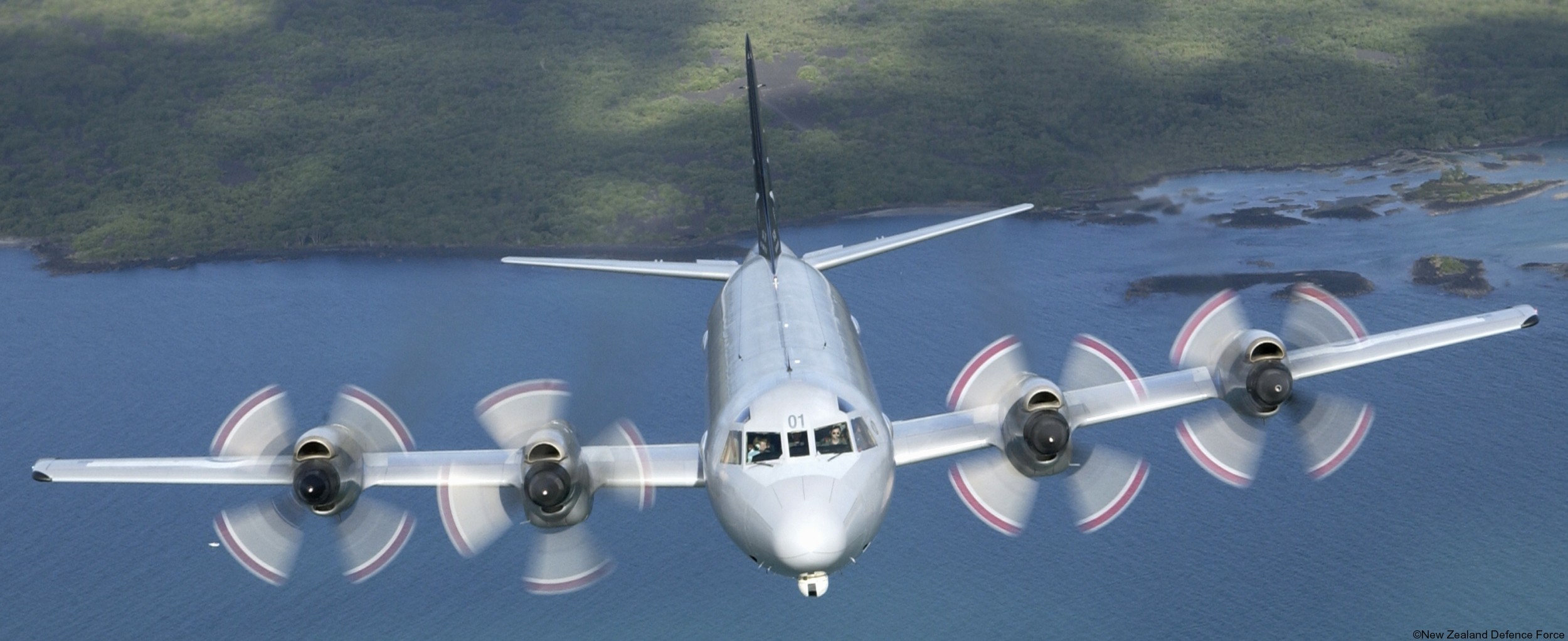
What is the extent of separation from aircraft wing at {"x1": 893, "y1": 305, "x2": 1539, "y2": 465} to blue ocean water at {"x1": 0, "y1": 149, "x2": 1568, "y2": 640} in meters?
34.6

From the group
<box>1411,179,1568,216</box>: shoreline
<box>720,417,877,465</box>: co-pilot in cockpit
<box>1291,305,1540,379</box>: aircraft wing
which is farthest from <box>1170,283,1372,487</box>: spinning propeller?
<box>1411,179,1568,216</box>: shoreline

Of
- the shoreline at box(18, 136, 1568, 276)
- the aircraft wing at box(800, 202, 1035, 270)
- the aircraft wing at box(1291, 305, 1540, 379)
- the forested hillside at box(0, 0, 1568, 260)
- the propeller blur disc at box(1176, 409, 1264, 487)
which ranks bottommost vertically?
the propeller blur disc at box(1176, 409, 1264, 487)

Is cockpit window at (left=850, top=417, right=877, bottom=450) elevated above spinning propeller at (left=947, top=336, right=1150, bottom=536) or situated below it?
below

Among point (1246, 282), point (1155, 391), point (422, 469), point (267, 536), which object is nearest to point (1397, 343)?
point (1155, 391)

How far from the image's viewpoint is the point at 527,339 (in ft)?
380

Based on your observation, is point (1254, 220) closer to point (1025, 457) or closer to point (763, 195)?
point (763, 195)

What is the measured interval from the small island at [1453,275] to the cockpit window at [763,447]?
306 ft

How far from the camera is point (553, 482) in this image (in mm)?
39750

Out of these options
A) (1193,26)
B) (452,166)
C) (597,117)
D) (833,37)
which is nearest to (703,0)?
(833,37)

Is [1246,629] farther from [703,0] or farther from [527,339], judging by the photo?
[703,0]

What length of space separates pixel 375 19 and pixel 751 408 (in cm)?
15663

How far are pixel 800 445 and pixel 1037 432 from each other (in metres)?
8.49

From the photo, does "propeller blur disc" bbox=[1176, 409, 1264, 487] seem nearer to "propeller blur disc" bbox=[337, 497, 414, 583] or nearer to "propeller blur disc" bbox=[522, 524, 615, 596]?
"propeller blur disc" bbox=[522, 524, 615, 596]

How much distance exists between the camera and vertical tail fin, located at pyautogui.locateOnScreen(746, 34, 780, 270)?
2004 inches
